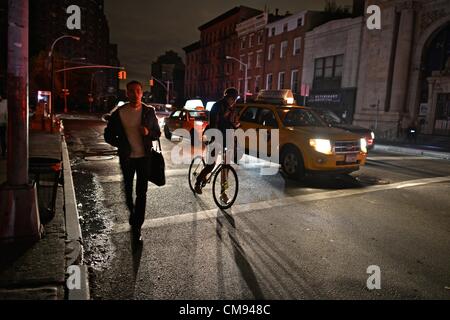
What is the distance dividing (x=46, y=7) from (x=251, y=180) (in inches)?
4884

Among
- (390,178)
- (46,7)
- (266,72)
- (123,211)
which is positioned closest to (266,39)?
(266,72)

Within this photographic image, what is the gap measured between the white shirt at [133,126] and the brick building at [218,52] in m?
49.4

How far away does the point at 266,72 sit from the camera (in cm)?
4528

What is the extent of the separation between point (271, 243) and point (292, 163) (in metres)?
4.74

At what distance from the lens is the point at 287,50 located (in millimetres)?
41781

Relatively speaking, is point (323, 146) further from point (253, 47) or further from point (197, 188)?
point (253, 47)

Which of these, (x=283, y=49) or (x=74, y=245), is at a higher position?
(x=283, y=49)

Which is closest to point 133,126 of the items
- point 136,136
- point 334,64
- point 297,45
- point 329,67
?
point 136,136

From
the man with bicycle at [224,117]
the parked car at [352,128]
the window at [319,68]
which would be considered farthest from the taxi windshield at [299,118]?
the window at [319,68]

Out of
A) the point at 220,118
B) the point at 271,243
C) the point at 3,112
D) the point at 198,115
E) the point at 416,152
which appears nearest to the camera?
the point at 271,243

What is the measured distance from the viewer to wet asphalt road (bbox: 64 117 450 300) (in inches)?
149

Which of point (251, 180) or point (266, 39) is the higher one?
point (266, 39)

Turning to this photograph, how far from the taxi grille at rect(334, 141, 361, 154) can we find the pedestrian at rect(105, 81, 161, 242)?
541cm
